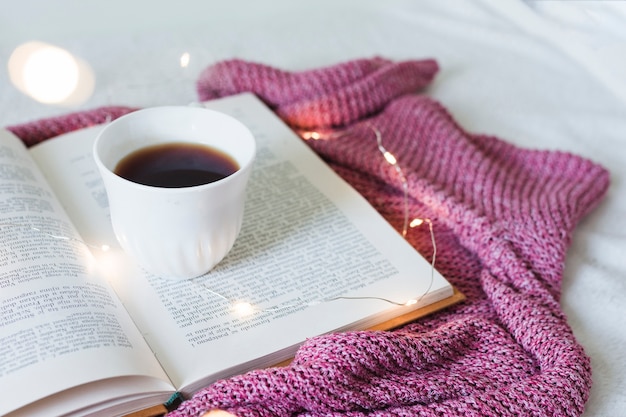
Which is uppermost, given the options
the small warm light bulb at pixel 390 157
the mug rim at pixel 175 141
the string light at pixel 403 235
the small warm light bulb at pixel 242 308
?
A: the mug rim at pixel 175 141

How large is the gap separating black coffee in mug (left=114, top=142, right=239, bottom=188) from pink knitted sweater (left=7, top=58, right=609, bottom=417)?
17cm

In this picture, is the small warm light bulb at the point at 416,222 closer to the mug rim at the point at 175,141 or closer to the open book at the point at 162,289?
the open book at the point at 162,289

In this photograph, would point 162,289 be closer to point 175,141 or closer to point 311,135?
point 175,141

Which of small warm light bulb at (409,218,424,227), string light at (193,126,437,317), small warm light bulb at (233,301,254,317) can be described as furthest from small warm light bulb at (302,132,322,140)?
small warm light bulb at (233,301,254,317)

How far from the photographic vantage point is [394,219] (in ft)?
2.38

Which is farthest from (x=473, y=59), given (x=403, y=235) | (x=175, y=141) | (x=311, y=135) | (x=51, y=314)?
(x=51, y=314)

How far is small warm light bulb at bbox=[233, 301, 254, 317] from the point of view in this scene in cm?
57

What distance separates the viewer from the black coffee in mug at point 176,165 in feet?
1.92

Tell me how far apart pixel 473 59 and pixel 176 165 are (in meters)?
0.61

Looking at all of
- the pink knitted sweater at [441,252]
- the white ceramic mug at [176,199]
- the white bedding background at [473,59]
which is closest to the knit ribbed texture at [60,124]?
the pink knitted sweater at [441,252]

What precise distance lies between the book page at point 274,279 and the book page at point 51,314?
2 cm

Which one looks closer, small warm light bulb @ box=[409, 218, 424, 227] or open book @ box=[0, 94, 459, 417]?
open book @ box=[0, 94, 459, 417]

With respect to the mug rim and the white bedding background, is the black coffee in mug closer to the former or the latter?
the mug rim

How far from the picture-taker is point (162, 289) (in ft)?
1.92
